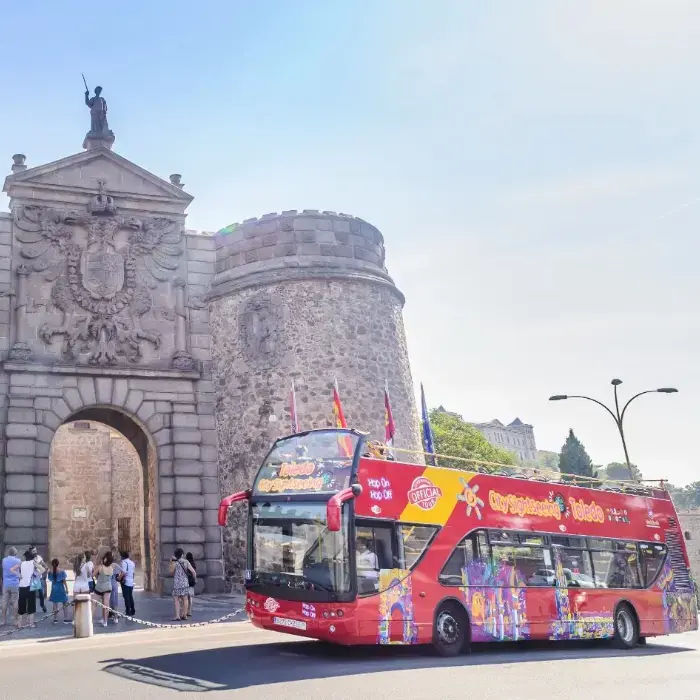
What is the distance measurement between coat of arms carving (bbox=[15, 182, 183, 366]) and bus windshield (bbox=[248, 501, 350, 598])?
1079cm

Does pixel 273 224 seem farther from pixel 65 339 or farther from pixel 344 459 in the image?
pixel 344 459

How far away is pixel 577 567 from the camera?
13312mm

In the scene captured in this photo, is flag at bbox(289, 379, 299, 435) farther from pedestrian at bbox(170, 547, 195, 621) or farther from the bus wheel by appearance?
the bus wheel

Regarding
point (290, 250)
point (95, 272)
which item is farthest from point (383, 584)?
point (290, 250)

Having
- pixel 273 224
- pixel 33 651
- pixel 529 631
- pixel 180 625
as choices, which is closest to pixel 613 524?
pixel 529 631

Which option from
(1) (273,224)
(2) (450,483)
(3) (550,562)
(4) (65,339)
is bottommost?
(3) (550,562)

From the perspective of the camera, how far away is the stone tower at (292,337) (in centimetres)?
2202

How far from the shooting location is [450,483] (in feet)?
38.6

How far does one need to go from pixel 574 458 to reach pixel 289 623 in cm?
6439

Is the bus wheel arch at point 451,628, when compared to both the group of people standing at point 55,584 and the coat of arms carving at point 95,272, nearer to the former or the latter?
the group of people standing at point 55,584

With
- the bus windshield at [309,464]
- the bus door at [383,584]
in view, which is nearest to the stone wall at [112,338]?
the bus windshield at [309,464]

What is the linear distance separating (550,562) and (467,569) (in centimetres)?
205

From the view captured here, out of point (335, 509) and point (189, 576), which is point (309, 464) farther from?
point (189, 576)

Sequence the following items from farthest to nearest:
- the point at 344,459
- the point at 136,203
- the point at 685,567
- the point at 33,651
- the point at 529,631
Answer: the point at 136,203 → the point at 685,567 → the point at 529,631 → the point at 33,651 → the point at 344,459
